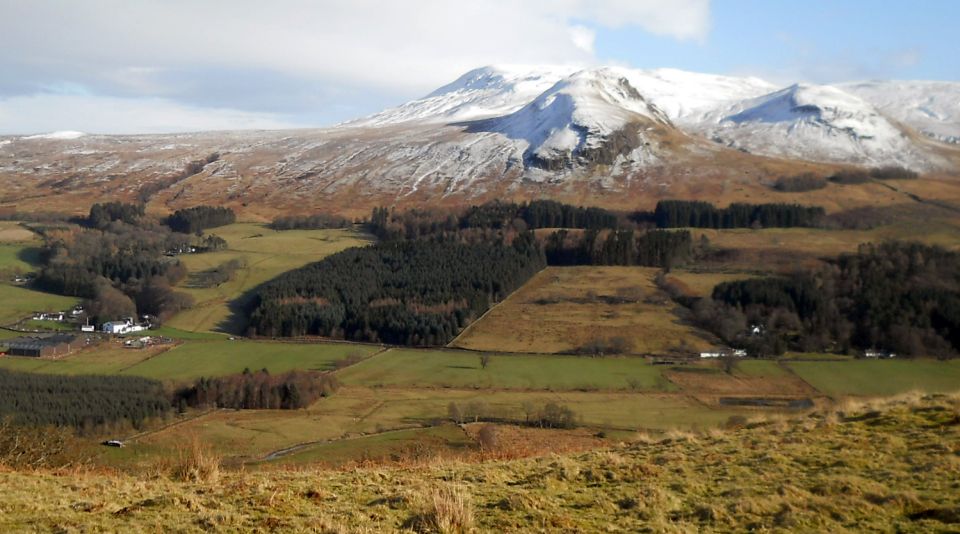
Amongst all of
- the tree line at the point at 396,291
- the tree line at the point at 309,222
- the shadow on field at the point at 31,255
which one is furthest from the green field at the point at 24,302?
the tree line at the point at 309,222

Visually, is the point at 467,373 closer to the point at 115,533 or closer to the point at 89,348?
the point at 89,348

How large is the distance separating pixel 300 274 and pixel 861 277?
75.2m

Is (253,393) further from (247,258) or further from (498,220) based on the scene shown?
(498,220)

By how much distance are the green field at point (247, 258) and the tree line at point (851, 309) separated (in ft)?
200

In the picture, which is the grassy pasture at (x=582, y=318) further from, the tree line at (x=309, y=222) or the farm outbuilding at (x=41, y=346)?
the tree line at (x=309, y=222)

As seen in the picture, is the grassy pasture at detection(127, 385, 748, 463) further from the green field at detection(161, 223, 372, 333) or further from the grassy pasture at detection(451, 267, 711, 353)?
the green field at detection(161, 223, 372, 333)

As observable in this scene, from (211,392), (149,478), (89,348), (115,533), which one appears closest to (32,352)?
(89,348)

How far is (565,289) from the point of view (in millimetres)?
103812

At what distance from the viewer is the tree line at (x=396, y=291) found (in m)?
94.1

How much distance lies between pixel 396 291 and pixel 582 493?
293ft

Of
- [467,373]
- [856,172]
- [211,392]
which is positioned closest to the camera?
[211,392]

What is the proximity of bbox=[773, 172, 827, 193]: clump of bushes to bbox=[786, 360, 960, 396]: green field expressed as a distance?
9852 centimetres

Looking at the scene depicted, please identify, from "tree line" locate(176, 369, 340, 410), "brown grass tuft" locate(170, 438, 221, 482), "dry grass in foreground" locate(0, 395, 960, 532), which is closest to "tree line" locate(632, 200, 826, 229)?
"tree line" locate(176, 369, 340, 410)

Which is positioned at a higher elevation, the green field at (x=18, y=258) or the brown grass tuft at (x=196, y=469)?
the brown grass tuft at (x=196, y=469)
